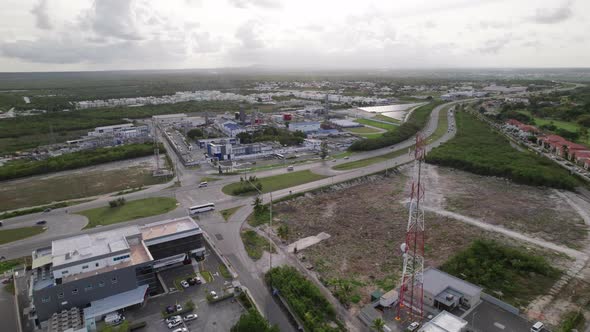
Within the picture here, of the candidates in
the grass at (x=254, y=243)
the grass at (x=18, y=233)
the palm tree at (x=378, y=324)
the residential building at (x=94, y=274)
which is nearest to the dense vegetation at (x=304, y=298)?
the palm tree at (x=378, y=324)

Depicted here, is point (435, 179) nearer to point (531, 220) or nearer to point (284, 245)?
point (531, 220)

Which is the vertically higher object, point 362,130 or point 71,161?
point 362,130

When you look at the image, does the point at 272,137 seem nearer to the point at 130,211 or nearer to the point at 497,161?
the point at 130,211

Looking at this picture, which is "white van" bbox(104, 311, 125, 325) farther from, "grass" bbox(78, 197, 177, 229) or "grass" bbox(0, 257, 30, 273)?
"grass" bbox(78, 197, 177, 229)

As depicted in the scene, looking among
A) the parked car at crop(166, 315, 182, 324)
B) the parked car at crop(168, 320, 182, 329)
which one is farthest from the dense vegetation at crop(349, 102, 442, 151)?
the parked car at crop(168, 320, 182, 329)

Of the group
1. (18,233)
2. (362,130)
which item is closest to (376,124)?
(362,130)

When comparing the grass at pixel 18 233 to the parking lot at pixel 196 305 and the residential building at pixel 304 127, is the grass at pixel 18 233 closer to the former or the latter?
the parking lot at pixel 196 305
